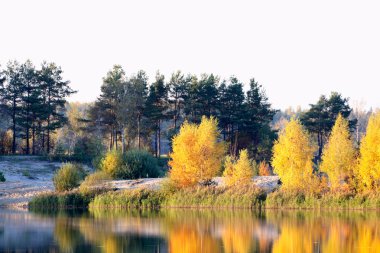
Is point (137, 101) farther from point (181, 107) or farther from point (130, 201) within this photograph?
point (130, 201)

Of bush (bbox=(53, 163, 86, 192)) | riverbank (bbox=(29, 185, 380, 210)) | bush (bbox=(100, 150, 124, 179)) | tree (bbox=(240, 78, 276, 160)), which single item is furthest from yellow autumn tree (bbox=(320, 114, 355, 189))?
tree (bbox=(240, 78, 276, 160))

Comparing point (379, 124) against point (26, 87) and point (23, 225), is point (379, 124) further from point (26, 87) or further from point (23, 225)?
point (26, 87)

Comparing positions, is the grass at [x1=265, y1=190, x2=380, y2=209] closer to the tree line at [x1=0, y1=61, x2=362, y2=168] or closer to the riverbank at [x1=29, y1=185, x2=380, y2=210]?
the riverbank at [x1=29, y1=185, x2=380, y2=210]

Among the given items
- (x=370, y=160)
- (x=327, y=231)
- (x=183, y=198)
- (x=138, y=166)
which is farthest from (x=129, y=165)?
(x=327, y=231)

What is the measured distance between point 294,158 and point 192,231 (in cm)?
1393

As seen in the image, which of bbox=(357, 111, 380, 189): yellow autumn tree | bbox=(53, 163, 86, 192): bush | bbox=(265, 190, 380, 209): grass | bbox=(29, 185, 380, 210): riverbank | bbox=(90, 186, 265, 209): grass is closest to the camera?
bbox=(265, 190, 380, 209): grass

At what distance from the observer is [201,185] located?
46094mm

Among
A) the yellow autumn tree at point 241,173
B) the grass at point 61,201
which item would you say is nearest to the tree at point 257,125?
the yellow autumn tree at point 241,173

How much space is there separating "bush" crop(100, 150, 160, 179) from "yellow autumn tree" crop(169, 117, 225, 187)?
876cm

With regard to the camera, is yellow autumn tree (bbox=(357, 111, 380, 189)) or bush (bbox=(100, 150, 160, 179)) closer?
yellow autumn tree (bbox=(357, 111, 380, 189))

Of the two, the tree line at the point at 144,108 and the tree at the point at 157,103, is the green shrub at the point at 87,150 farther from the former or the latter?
the tree at the point at 157,103

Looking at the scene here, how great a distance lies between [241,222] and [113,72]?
148 ft

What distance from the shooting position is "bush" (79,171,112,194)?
4587cm

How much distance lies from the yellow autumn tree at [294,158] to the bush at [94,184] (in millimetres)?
12438
